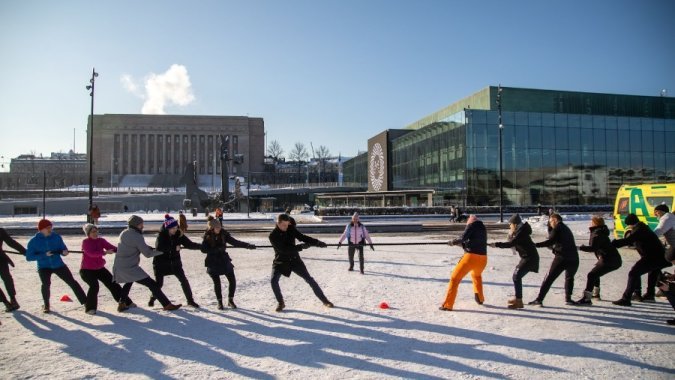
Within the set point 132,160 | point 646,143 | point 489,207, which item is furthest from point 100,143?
point 646,143

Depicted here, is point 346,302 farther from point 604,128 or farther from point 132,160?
point 132,160

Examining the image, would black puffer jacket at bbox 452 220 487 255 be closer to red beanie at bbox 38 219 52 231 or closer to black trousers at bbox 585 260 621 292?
black trousers at bbox 585 260 621 292

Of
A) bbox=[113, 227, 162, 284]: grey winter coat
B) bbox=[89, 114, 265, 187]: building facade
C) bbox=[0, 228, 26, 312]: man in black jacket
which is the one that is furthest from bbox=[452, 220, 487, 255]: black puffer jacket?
bbox=[89, 114, 265, 187]: building facade

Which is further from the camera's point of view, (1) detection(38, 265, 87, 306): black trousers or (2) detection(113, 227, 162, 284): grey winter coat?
(1) detection(38, 265, 87, 306): black trousers

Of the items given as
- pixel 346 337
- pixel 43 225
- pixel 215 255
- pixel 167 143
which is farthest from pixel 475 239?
pixel 167 143

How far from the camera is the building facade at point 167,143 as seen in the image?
121 meters

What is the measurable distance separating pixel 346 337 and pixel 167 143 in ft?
422

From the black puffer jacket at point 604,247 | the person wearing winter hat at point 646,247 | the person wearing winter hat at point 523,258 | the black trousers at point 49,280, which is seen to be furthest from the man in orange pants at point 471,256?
the black trousers at point 49,280

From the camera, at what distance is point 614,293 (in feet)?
30.5

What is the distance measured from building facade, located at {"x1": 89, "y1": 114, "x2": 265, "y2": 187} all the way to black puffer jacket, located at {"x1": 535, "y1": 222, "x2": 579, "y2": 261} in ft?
378

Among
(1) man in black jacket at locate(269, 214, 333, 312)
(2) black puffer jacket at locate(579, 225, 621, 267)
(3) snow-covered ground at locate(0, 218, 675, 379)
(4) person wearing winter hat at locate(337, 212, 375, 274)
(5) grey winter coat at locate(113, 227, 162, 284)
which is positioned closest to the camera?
(3) snow-covered ground at locate(0, 218, 675, 379)

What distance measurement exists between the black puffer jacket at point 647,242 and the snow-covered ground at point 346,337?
91 cm

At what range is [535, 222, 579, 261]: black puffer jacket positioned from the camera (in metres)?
7.96

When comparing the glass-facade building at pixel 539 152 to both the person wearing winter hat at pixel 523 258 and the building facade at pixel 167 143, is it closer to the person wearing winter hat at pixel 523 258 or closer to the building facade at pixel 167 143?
the person wearing winter hat at pixel 523 258
